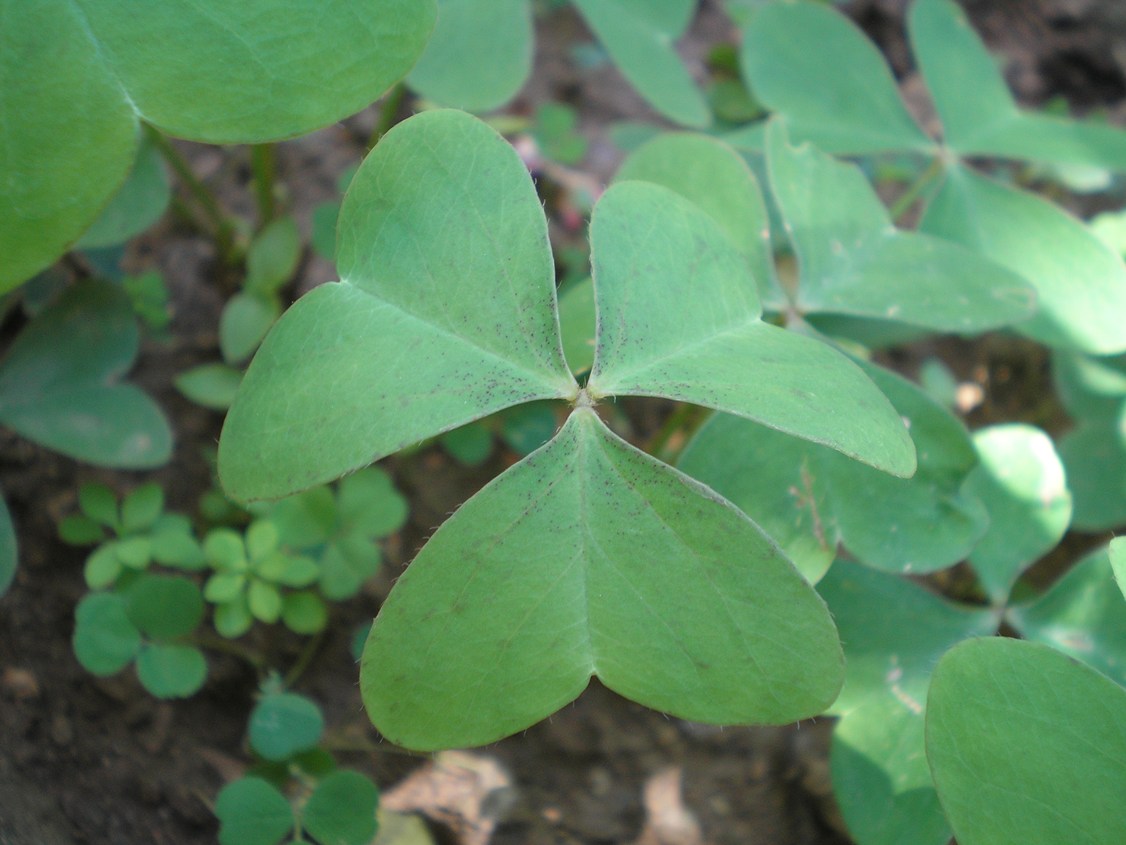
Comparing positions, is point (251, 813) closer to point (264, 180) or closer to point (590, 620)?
point (590, 620)

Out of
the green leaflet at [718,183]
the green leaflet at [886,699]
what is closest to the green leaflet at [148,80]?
the green leaflet at [718,183]

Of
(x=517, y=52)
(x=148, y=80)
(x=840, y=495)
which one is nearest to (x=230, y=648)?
(x=148, y=80)

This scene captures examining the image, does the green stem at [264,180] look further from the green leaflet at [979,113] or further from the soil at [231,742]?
the green leaflet at [979,113]

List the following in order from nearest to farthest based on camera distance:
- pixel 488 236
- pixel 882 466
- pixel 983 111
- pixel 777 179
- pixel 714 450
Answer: pixel 882 466, pixel 488 236, pixel 714 450, pixel 777 179, pixel 983 111

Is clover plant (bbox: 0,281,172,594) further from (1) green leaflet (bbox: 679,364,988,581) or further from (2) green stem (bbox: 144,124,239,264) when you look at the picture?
(1) green leaflet (bbox: 679,364,988,581)

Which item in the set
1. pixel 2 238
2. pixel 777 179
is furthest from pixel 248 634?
pixel 777 179

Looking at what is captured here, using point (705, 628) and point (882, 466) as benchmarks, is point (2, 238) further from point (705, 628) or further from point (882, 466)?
point (882, 466)
